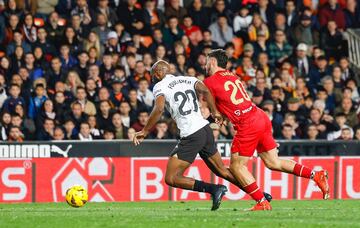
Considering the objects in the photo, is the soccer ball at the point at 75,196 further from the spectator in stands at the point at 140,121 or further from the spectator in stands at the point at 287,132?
the spectator in stands at the point at 287,132

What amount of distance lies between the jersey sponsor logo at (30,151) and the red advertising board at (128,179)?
Answer: 0.09 m

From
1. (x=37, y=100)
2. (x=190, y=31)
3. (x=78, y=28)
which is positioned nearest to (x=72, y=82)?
(x=37, y=100)

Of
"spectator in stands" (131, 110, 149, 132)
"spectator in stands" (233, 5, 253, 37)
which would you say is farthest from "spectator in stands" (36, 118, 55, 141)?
"spectator in stands" (233, 5, 253, 37)

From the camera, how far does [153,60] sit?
77.0 ft

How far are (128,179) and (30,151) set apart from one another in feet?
5.86

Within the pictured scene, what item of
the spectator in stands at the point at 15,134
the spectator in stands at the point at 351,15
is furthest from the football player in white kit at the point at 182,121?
the spectator in stands at the point at 351,15

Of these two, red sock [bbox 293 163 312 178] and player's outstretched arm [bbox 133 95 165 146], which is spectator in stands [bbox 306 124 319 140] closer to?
red sock [bbox 293 163 312 178]

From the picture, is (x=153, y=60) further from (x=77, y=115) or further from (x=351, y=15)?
(x=351, y=15)

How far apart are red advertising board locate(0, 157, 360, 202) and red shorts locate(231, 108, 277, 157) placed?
543 cm

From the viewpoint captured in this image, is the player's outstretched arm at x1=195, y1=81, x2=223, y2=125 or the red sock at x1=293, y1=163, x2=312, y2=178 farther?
the red sock at x1=293, y1=163, x2=312, y2=178

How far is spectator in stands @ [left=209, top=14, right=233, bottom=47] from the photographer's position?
2472 cm

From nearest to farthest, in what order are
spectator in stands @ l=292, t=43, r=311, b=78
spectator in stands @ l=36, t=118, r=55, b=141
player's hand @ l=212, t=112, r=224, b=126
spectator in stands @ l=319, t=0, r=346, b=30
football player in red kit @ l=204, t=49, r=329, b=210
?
1. player's hand @ l=212, t=112, r=224, b=126
2. football player in red kit @ l=204, t=49, r=329, b=210
3. spectator in stands @ l=36, t=118, r=55, b=141
4. spectator in stands @ l=292, t=43, r=311, b=78
5. spectator in stands @ l=319, t=0, r=346, b=30

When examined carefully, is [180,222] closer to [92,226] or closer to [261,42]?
[92,226]

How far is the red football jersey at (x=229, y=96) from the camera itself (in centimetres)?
1485
